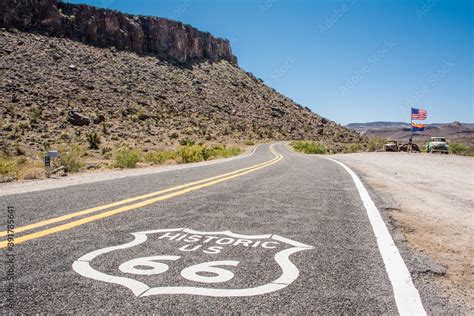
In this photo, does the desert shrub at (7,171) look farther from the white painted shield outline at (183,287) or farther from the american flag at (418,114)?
the american flag at (418,114)

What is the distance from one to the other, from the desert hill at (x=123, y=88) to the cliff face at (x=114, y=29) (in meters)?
0.20

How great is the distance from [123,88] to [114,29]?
23.3 metres

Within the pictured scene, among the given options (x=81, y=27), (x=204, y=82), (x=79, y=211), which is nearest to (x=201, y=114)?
(x=204, y=82)

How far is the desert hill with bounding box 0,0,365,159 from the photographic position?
41.3 m

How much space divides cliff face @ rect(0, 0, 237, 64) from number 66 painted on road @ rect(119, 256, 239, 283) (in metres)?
66.8

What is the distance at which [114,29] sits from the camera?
244 ft

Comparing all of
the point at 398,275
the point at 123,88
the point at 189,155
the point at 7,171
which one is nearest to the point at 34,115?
the point at 123,88

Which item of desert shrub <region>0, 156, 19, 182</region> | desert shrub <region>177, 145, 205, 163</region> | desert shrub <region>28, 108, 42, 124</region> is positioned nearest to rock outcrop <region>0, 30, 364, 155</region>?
desert shrub <region>28, 108, 42, 124</region>

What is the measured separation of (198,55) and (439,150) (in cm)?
7229

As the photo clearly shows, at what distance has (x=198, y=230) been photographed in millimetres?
4109

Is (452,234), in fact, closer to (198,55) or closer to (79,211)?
(79,211)

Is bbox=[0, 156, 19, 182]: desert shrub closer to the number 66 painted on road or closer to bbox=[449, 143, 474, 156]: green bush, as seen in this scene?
the number 66 painted on road

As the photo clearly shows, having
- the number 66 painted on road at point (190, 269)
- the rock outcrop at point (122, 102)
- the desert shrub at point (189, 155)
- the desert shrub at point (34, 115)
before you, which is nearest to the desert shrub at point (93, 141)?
the rock outcrop at point (122, 102)

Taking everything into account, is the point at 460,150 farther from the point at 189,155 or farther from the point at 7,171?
the point at 7,171
